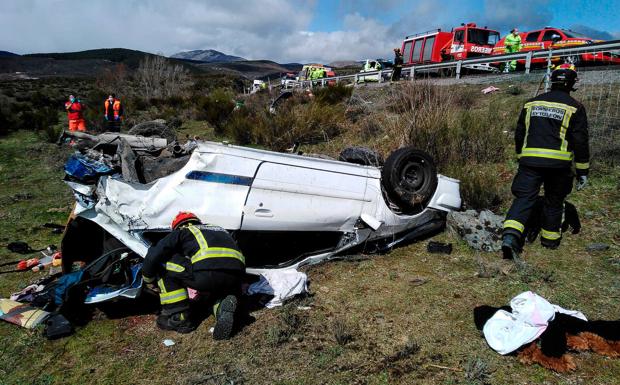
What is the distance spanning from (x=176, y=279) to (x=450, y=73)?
44.2 feet

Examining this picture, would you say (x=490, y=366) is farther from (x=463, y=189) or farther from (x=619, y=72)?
(x=619, y=72)

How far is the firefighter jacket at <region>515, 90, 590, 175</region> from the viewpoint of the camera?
11.3 feet

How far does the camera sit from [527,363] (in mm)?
2428

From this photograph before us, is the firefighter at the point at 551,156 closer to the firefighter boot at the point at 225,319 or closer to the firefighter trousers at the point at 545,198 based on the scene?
the firefighter trousers at the point at 545,198

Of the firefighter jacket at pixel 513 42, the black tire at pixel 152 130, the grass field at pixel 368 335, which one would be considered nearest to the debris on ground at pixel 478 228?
the grass field at pixel 368 335

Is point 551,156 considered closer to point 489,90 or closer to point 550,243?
point 550,243

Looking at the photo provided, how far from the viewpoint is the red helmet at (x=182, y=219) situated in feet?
10.3

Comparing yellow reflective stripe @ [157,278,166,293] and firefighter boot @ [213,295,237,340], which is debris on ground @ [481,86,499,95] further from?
yellow reflective stripe @ [157,278,166,293]

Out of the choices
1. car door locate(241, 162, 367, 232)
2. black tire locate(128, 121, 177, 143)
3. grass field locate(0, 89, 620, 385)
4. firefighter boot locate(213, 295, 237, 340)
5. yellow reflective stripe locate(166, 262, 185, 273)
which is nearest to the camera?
grass field locate(0, 89, 620, 385)

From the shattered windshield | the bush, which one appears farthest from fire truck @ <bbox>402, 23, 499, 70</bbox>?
the bush

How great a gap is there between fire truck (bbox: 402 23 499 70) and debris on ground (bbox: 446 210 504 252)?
13953 millimetres

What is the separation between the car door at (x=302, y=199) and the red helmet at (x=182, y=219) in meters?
0.44

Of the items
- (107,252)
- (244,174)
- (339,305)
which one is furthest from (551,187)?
(107,252)

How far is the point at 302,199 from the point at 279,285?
0.78 meters
